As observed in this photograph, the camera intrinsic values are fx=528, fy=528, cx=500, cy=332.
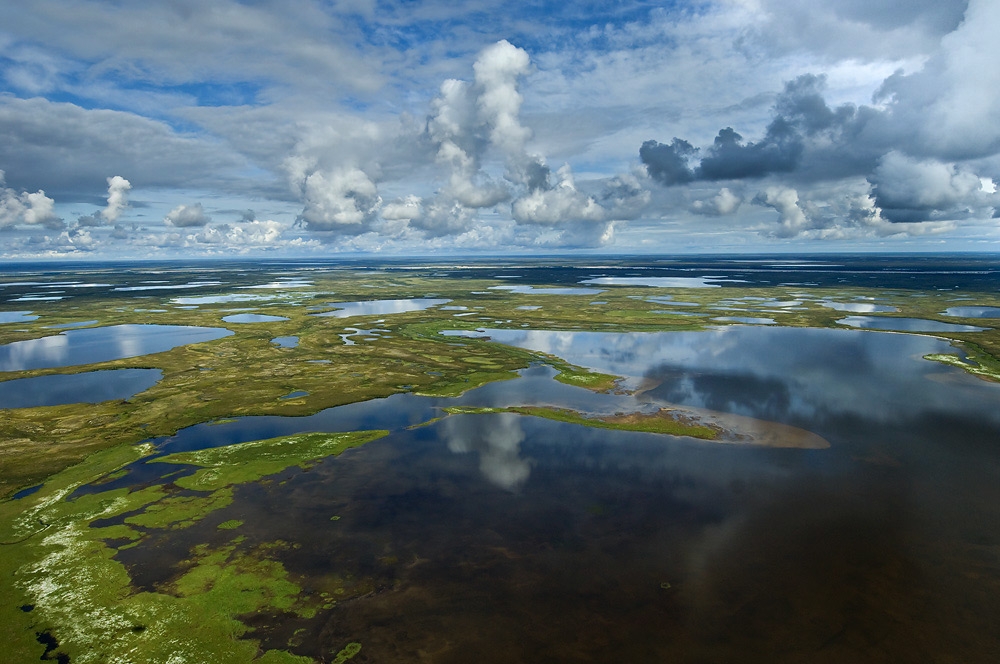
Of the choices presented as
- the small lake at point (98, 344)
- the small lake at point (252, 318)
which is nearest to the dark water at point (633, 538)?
the small lake at point (98, 344)

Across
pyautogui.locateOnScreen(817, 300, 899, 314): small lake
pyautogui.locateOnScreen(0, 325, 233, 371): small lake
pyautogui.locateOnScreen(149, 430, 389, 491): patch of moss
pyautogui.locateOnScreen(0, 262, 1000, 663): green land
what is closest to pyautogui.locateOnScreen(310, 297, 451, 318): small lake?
pyautogui.locateOnScreen(0, 262, 1000, 663): green land

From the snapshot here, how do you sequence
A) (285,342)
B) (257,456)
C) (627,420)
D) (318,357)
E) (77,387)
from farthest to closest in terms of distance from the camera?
(285,342), (318,357), (77,387), (627,420), (257,456)

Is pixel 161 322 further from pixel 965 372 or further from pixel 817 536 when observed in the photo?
pixel 965 372

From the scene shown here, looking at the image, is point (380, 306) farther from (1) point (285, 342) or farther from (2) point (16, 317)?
(2) point (16, 317)

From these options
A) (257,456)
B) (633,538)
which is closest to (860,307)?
(633,538)

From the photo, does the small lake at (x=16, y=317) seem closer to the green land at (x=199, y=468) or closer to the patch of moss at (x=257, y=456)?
the green land at (x=199, y=468)

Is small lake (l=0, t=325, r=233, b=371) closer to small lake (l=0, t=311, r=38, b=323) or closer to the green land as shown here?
the green land
